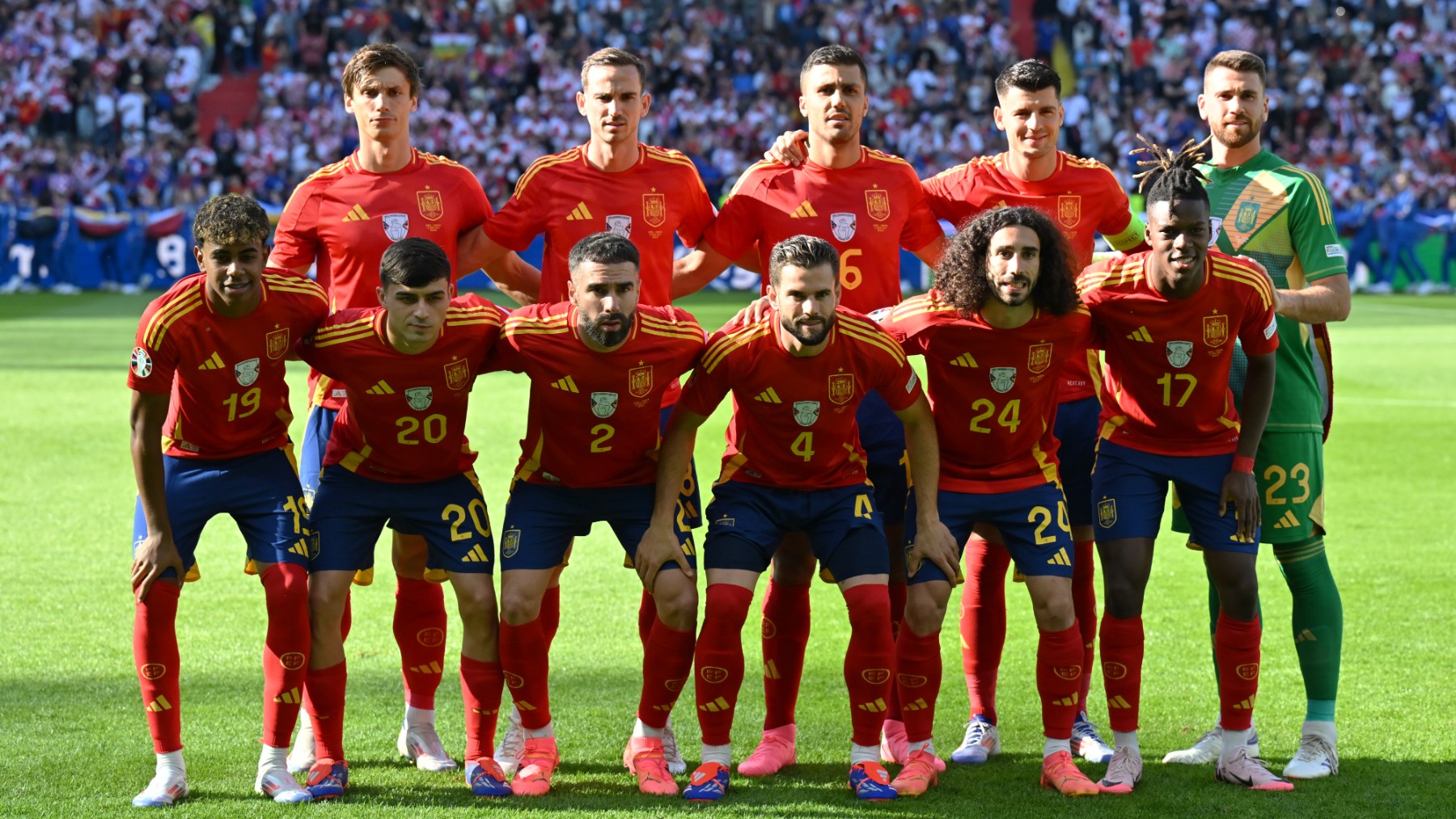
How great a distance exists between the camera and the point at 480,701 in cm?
509

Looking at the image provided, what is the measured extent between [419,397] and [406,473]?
0.28 m

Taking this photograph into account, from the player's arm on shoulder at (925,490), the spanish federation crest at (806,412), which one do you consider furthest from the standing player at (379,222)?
the player's arm on shoulder at (925,490)

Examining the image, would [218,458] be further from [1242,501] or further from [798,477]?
[1242,501]

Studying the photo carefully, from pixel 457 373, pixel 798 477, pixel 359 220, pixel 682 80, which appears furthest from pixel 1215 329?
pixel 682 80

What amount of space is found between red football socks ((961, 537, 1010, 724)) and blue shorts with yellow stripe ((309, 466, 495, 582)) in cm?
178

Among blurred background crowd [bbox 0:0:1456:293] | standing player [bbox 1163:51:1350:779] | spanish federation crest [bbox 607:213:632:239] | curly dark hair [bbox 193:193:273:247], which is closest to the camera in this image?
curly dark hair [bbox 193:193:273:247]

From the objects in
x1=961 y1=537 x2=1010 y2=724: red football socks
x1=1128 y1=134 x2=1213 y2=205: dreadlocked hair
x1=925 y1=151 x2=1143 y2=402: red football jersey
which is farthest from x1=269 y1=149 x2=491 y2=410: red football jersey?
x1=1128 y1=134 x2=1213 y2=205: dreadlocked hair

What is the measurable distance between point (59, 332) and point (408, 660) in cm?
1560

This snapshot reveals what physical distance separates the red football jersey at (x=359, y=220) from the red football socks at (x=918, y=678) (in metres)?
2.24

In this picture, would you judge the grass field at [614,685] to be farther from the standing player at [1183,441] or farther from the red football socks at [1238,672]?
the standing player at [1183,441]

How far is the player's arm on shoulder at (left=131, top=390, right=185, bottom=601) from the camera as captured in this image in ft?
16.0

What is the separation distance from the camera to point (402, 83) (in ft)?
19.1

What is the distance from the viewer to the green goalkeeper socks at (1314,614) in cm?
541

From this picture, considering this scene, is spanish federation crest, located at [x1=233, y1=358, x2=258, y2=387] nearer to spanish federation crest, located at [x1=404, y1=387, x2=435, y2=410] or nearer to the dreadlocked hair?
spanish federation crest, located at [x1=404, y1=387, x2=435, y2=410]
